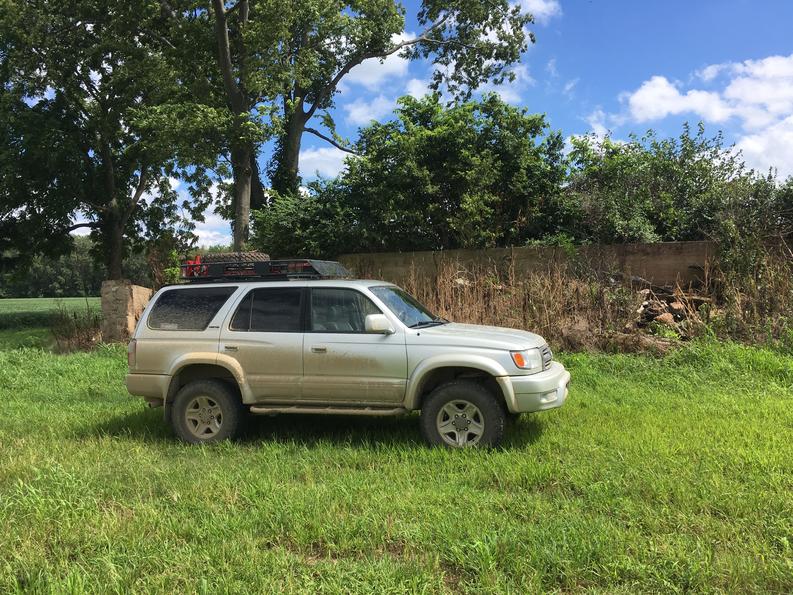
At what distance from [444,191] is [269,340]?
8.64 metres

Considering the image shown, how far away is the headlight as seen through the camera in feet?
18.8

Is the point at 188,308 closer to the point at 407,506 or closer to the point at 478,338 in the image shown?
the point at 478,338

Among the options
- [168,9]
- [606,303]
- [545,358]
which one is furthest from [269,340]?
[168,9]

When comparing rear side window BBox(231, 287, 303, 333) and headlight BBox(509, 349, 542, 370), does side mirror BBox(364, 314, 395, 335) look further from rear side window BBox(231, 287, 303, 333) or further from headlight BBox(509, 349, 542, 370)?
headlight BBox(509, 349, 542, 370)

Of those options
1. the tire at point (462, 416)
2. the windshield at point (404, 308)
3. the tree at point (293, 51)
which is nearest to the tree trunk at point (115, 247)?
the tree at point (293, 51)

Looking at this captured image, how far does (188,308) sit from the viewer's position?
6.77m

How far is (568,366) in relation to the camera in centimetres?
968

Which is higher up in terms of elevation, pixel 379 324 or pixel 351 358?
pixel 379 324

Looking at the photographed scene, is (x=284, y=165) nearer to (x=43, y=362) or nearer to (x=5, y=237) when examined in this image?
(x=43, y=362)

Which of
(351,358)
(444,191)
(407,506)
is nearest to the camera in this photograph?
(407,506)

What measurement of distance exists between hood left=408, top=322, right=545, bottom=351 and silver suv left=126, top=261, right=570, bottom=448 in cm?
1

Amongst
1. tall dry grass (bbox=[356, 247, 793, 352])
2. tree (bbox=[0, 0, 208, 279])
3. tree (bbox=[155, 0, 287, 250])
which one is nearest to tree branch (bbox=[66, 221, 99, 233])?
tree (bbox=[0, 0, 208, 279])

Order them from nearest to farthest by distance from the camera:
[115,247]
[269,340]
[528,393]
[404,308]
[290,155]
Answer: [528,393] → [269,340] → [404,308] → [290,155] → [115,247]

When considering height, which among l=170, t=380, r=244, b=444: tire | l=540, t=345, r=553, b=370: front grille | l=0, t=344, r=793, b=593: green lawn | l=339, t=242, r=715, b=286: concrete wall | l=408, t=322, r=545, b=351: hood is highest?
l=339, t=242, r=715, b=286: concrete wall
